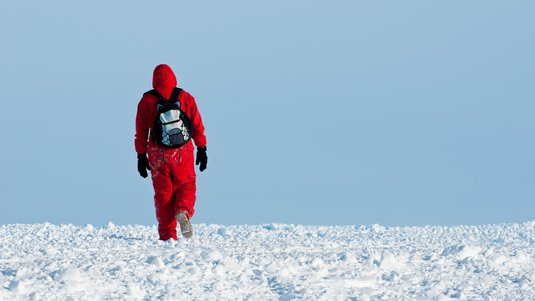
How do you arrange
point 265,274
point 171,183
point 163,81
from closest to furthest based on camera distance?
1. point 265,274
2. point 163,81
3. point 171,183

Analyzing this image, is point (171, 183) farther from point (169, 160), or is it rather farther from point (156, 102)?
point (156, 102)

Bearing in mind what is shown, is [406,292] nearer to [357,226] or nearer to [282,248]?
[282,248]

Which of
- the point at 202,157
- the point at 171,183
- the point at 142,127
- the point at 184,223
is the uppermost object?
the point at 142,127

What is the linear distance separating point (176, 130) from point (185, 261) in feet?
10.8

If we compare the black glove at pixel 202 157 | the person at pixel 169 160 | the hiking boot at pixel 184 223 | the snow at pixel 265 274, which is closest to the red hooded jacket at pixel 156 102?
the person at pixel 169 160

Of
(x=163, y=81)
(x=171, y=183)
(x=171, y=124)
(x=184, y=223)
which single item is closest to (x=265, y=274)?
(x=184, y=223)

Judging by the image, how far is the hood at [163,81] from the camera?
10.1 m

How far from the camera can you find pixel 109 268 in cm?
678

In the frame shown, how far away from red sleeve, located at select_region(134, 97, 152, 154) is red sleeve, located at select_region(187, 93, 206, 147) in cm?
52

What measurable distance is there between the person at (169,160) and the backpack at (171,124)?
63 mm

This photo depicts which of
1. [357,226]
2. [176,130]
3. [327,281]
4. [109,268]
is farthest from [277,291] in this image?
[357,226]

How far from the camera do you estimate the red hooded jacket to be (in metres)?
10.1

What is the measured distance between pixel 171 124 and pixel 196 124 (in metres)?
0.37

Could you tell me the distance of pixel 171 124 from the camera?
32.7 ft
